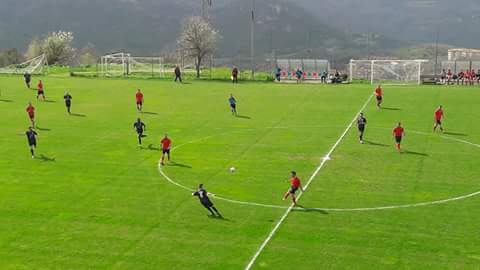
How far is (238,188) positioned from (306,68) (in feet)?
170

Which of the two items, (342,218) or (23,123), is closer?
(342,218)

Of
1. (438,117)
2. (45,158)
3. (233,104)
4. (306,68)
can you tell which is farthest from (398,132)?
(306,68)

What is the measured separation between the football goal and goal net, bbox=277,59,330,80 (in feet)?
54.4

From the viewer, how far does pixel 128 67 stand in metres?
81.2

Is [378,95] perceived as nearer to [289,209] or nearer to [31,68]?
[289,209]

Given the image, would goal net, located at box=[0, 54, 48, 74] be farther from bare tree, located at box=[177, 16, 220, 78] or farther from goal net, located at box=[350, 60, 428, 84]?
goal net, located at box=[350, 60, 428, 84]

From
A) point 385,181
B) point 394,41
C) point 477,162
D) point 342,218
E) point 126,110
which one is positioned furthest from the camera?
point 394,41

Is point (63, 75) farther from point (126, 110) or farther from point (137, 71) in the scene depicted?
point (126, 110)

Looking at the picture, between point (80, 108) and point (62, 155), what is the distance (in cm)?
1792

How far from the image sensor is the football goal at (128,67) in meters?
79.9

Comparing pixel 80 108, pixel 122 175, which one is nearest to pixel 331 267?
pixel 122 175

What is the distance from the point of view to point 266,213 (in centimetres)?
2589

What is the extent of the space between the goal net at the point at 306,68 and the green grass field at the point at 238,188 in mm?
21709

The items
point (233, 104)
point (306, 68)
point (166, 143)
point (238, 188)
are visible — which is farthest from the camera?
point (306, 68)
